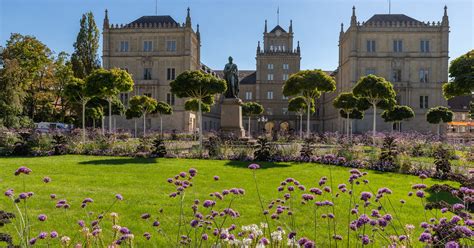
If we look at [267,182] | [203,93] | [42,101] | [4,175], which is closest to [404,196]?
[267,182]

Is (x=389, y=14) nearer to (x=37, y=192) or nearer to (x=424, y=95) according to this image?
(x=424, y=95)

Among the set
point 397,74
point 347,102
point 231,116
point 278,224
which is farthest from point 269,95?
point 278,224

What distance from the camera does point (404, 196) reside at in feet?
30.1

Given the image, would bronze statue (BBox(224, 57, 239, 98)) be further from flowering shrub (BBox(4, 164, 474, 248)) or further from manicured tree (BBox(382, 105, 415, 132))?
flowering shrub (BBox(4, 164, 474, 248))

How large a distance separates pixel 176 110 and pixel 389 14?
33318 mm

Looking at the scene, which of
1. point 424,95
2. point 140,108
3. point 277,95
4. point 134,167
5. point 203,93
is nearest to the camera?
point 134,167

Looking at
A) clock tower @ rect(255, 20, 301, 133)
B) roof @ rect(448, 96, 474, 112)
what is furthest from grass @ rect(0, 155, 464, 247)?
roof @ rect(448, 96, 474, 112)

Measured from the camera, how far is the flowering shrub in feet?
10.8

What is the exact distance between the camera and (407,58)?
55.5 metres

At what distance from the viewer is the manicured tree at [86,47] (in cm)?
5431

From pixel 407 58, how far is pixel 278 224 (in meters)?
55.0

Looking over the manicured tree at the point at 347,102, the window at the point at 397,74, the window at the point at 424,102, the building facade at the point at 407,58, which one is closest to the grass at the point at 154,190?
the manicured tree at the point at 347,102

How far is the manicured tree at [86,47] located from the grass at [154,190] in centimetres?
4338

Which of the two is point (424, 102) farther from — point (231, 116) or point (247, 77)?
point (231, 116)
